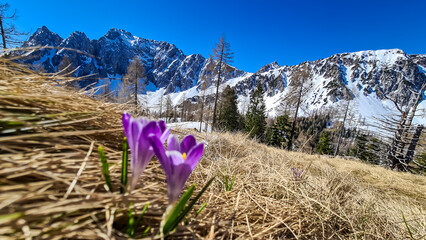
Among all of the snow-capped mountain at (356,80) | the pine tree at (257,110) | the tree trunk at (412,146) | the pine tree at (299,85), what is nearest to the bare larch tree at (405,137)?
the tree trunk at (412,146)

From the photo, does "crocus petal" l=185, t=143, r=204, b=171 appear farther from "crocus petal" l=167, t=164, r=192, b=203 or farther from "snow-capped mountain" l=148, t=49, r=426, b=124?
"snow-capped mountain" l=148, t=49, r=426, b=124

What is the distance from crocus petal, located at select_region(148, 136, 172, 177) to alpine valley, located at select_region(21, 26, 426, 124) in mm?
97815

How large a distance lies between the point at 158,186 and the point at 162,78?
505 ft

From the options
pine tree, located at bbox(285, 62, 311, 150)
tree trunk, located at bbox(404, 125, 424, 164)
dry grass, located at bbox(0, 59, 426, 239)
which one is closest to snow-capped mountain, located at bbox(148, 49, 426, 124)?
pine tree, located at bbox(285, 62, 311, 150)

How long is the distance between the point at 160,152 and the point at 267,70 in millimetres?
186118

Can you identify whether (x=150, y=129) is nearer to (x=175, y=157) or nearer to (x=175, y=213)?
(x=175, y=157)

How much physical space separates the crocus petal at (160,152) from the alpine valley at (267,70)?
97.8 m

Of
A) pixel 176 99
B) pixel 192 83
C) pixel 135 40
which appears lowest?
pixel 176 99

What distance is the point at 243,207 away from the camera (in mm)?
898

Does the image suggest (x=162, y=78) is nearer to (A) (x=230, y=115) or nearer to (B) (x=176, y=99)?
(B) (x=176, y=99)

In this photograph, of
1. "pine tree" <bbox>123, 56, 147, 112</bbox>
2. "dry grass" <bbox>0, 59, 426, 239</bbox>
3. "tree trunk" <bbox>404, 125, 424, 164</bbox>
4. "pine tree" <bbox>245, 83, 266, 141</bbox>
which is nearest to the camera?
"dry grass" <bbox>0, 59, 426, 239</bbox>

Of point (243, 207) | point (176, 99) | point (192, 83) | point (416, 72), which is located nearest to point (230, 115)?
point (243, 207)

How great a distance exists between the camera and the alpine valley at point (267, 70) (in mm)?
108131

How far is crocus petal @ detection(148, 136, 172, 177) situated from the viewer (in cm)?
44
